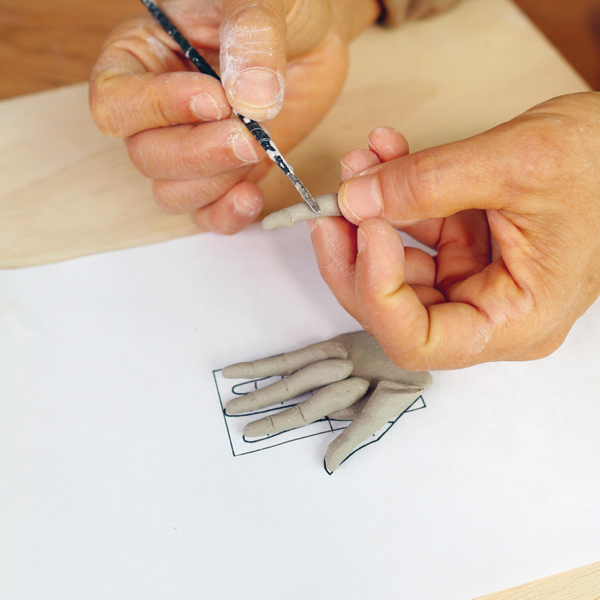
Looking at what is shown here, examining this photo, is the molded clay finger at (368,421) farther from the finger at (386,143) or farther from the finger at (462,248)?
the finger at (386,143)

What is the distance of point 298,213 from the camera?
0.65 metres

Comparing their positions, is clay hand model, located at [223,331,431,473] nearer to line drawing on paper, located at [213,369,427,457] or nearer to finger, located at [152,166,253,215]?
line drawing on paper, located at [213,369,427,457]

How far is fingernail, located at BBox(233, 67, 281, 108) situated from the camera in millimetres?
679

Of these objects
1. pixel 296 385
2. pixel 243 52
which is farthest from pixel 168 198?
pixel 296 385

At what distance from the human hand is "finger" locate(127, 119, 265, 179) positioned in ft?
0.49

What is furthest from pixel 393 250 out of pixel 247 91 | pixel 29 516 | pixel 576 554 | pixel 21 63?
pixel 21 63

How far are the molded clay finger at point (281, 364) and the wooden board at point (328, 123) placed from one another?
0.29m

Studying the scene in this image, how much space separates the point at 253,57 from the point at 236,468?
1.71 ft

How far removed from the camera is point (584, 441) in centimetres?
70

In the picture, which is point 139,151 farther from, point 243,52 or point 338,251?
point 338,251

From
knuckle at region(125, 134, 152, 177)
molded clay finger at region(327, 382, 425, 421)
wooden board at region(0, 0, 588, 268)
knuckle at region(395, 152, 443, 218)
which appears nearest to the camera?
knuckle at region(395, 152, 443, 218)

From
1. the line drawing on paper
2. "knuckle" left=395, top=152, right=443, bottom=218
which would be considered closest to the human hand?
"knuckle" left=395, top=152, right=443, bottom=218

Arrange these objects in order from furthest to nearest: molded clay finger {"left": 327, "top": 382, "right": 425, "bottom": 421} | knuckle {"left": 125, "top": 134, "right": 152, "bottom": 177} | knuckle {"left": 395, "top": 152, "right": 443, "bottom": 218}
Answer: knuckle {"left": 125, "top": 134, "right": 152, "bottom": 177} → molded clay finger {"left": 327, "top": 382, "right": 425, "bottom": 421} → knuckle {"left": 395, "top": 152, "right": 443, "bottom": 218}

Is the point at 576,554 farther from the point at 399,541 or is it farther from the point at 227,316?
the point at 227,316
